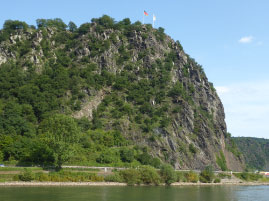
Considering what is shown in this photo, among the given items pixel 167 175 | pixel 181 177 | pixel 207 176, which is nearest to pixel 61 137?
pixel 167 175

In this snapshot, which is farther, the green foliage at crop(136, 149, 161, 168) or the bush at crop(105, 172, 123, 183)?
the green foliage at crop(136, 149, 161, 168)

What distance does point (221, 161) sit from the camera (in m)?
137

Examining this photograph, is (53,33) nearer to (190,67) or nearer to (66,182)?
(190,67)

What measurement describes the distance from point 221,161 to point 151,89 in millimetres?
41627

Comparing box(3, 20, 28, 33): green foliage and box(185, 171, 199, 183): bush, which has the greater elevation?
box(3, 20, 28, 33): green foliage

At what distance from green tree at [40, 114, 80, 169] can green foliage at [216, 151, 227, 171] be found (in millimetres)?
70309

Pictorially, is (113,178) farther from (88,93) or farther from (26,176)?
(88,93)

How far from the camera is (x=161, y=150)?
4764 inches

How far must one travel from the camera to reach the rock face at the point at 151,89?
126m

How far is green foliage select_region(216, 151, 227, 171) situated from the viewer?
441 ft

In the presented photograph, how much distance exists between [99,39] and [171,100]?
46.0 metres

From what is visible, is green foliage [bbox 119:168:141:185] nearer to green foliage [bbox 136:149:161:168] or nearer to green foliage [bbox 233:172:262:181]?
green foliage [bbox 136:149:161:168]

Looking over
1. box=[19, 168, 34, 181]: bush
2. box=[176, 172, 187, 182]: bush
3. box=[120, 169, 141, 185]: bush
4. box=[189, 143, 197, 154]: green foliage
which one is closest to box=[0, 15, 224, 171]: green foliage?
box=[189, 143, 197, 154]: green foliage

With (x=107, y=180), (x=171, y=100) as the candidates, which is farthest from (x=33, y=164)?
(x=171, y=100)
